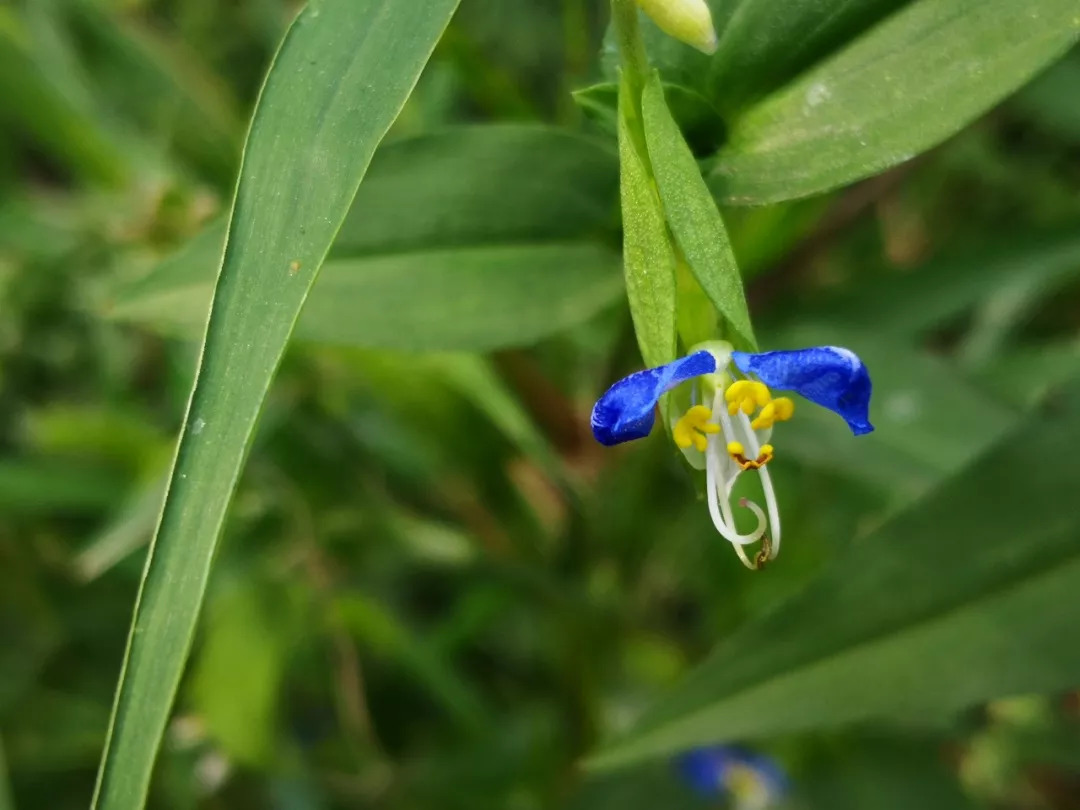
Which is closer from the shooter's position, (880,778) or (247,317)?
(247,317)

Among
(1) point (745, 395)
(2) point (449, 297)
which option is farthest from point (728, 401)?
(2) point (449, 297)

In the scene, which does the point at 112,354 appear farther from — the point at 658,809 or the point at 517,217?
the point at 658,809

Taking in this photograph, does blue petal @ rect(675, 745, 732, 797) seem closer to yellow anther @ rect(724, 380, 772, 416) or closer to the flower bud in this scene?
yellow anther @ rect(724, 380, 772, 416)

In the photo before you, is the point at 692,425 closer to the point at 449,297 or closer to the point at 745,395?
the point at 745,395

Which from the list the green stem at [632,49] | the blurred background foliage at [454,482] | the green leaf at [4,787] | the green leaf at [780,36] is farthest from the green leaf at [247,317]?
A: the green leaf at [4,787]

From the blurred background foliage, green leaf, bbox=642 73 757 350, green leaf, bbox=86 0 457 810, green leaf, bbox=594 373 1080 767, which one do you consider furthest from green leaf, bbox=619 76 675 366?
the blurred background foliage

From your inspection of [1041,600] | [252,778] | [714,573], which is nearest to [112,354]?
[252,778]
